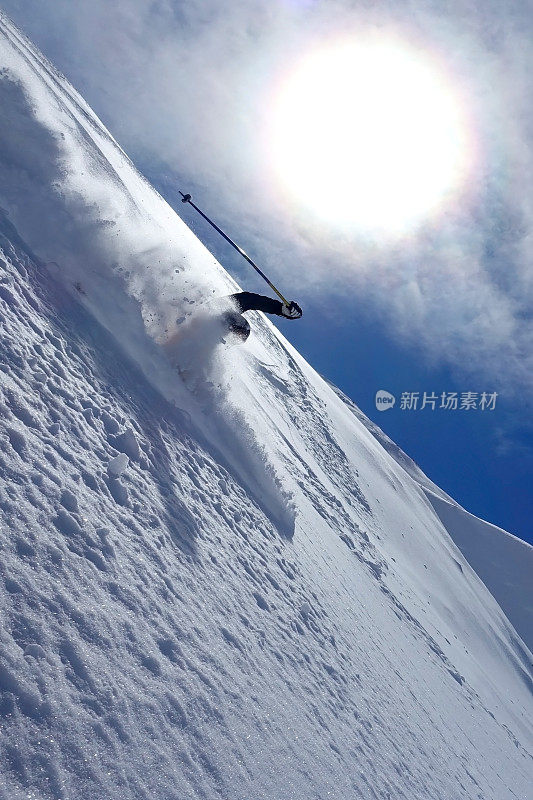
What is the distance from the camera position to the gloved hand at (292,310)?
11.6m

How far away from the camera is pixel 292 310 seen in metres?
11.7

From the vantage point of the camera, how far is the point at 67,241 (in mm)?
7910

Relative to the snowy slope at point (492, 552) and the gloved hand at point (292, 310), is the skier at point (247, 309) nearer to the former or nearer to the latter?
the gloved hand at point (292, 310)

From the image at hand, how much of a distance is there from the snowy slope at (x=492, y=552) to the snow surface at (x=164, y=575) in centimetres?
4951

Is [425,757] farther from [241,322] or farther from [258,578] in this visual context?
[241,322]

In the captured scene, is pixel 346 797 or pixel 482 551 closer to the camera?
pixel 346 797

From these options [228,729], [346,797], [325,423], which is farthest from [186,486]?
[325,423]

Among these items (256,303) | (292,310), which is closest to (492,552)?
(292,310)

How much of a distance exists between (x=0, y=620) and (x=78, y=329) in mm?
4250

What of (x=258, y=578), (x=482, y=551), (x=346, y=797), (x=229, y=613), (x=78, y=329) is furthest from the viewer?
(x=482, y=551)

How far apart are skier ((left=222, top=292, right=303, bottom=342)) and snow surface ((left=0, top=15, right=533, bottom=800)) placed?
21.1 inches

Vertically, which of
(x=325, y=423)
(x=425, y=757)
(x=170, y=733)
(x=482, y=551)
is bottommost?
(x=170, y=733)

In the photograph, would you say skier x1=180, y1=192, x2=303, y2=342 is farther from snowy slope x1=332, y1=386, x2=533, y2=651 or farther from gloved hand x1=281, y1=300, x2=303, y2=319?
snowy slope x1=332, y1=386, x2=533, y2=651

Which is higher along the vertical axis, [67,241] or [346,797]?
[67,241]
